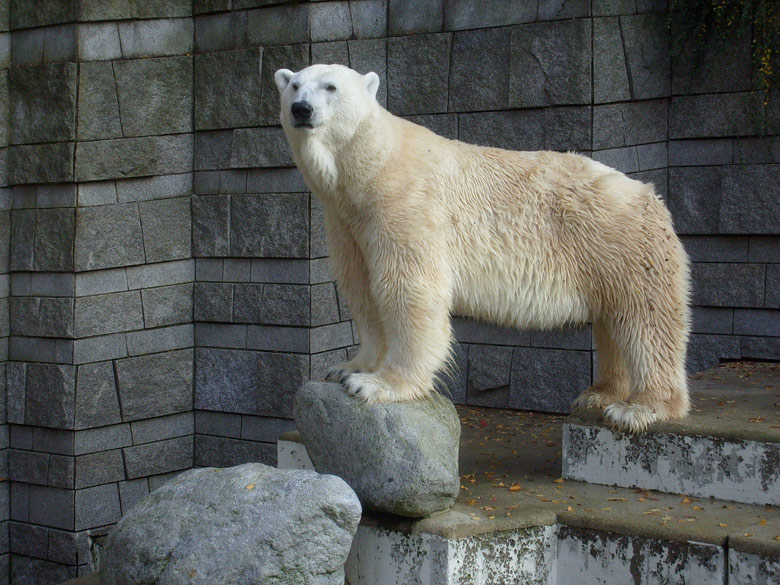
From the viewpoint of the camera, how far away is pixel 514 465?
15.5 ft

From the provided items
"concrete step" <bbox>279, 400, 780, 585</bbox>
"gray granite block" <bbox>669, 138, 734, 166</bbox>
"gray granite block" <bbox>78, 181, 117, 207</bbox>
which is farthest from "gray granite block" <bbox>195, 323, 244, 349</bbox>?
"gray granite block" <bbox>669, 138, 734, 166</bbox>

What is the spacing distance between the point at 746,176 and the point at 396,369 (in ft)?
10.6

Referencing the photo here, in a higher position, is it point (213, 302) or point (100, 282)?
point (100, 282)

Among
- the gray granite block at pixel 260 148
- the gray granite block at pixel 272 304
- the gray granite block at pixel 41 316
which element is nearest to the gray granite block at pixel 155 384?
the gray granite block at pixel 41 316

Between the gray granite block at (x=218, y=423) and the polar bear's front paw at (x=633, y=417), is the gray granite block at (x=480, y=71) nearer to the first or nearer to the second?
the polar bear's front paw at (x=633, y=417)

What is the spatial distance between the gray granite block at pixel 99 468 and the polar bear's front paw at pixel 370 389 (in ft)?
8.55

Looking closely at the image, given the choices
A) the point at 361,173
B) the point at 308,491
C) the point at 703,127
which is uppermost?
the point at 703,127

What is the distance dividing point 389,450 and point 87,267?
2907 millimetres

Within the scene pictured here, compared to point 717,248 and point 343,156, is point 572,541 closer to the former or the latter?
point 343,156

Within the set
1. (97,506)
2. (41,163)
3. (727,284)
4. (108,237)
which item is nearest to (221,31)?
(41,163)

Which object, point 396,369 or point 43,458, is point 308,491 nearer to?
point 396,369

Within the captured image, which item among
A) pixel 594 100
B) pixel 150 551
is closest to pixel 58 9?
pixel 594 100

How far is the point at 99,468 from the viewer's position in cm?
592

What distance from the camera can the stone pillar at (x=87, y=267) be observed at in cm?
582
